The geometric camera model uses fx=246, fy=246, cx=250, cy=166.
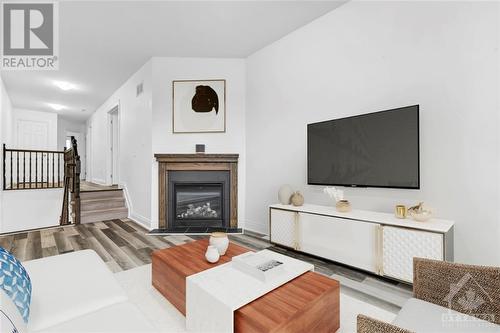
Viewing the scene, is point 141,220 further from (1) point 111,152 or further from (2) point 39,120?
(2) point 39,120

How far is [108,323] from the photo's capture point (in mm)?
1064

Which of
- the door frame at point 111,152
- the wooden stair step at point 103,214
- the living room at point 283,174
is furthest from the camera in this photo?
the door frame at point 111,152

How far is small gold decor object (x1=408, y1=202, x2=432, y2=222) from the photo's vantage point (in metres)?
2.12

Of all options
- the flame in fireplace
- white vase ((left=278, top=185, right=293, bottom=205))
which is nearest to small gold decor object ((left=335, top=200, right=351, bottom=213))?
white vase ((left=278, top=185, right=293, bottom=205))

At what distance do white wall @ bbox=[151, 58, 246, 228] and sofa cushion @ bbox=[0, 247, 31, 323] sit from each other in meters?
3.16

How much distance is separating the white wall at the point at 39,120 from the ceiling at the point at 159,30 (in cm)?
354

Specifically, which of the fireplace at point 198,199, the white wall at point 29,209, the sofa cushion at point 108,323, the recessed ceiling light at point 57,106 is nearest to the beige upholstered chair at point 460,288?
the sofa cushion at point 108,323

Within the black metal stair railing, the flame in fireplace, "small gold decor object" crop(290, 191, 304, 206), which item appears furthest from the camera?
the black metal stair railing

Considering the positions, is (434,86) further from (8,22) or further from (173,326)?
(8,22)

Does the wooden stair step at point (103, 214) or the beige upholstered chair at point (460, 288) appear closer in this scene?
the beige upholstered chair at point (460, 288)

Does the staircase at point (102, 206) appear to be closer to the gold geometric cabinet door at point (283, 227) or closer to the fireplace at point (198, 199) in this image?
the fireplace at point (198, 199)

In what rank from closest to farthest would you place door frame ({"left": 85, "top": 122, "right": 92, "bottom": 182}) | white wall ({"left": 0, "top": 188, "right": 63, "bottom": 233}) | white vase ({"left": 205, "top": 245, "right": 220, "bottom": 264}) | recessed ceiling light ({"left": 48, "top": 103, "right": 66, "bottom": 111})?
1. white vase ({"left": 205, "top": 245, "right": 220, "bottom": 264})
2. white wall ({"left": 0, "top": 188, "right": 63, "bottom": 233})
3. recessed ceiling light ({"left": 48, "top": 103, "right": 66, "bottom": 111})
4. door frame ({"left": 85, "top": 122, "right": 92, "bottom": 182})

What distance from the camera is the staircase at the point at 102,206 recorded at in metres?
4.80

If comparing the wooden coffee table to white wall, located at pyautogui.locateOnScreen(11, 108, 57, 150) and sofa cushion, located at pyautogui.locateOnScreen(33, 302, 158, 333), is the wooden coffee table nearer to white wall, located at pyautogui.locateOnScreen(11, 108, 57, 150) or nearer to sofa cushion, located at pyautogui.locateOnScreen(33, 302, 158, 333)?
sofa cushion, located at pyautogui.locateOnScreen(33, 302, 158, 333)
